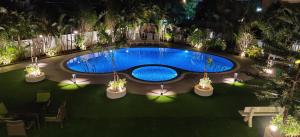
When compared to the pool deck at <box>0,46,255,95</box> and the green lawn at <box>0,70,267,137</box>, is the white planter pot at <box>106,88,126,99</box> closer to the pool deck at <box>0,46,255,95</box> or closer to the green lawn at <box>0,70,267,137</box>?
the green lawn at <box>0,70,267,137</box>

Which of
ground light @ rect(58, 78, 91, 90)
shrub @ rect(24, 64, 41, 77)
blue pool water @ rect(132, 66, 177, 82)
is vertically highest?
shrub @ rect(24, 64, 41, 77)

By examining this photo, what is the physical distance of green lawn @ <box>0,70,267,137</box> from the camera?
365 inches

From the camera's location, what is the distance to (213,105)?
1150cm

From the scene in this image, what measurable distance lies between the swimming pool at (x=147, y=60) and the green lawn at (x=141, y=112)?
14.2 ft

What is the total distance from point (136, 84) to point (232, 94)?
503 centimetres

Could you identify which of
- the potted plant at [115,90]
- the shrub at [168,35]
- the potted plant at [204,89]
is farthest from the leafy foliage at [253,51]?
the potted plant at [115,90]

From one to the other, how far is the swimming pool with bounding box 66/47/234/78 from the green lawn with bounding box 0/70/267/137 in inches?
171

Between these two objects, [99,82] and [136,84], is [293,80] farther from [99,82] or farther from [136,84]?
[99,82]

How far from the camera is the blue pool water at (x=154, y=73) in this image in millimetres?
15781

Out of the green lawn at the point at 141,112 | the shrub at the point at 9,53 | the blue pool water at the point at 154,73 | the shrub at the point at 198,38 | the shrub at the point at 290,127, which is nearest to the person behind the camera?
the shrub at the point at 290,127

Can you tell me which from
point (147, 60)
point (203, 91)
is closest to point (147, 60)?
point (147, 60)

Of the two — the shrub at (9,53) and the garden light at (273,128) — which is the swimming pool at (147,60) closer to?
the shrub at (9,53)

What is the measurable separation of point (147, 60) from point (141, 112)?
966 centimetres

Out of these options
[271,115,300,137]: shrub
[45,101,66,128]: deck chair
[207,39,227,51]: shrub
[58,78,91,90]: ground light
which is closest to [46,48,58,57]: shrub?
[58,78,91,90]: ground light
